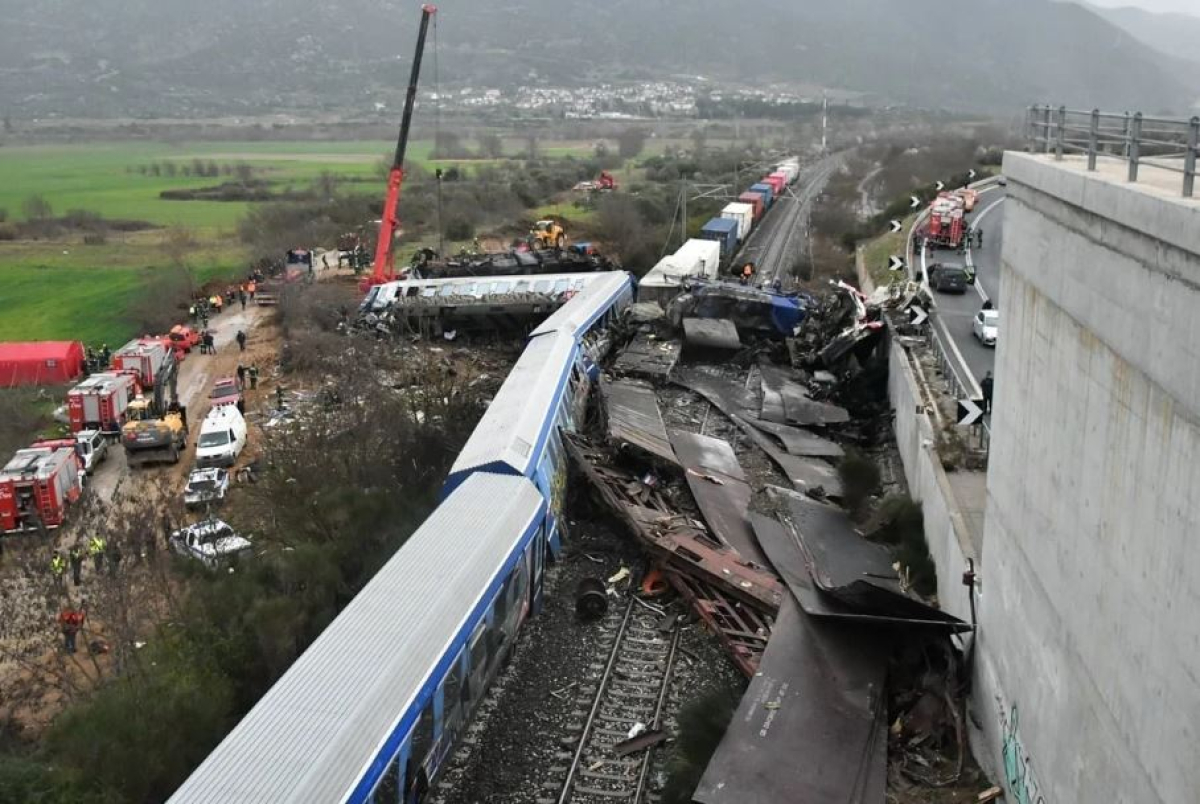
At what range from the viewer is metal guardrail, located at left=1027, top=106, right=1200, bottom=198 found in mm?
6988

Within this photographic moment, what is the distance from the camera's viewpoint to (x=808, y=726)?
11836 millimetres

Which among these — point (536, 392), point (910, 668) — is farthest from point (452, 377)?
point (910, 668)

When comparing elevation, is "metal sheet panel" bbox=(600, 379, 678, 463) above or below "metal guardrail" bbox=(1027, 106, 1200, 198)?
below

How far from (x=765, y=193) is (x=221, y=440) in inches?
1905

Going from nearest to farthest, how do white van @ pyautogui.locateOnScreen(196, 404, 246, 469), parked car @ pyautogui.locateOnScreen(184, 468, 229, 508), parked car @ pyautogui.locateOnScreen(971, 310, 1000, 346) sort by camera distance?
1. parked car @ pyautogui.locateOnScreen(184, 468, 229, 508)
2. white van @ pyautogui.locateOnScreen(196, 404, 246, 469)
3. parked car @ pyautogui.locateOnScreen(971, 310, 1000, 346)

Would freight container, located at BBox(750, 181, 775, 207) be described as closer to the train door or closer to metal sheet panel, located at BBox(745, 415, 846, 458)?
metal sheet panel, located at BBox(745, 415, 846, 458)

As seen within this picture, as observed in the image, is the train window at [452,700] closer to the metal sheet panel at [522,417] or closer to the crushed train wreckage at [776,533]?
the crushed train wreckage at [776,533]

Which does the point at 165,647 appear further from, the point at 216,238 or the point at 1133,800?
the point at 216,238

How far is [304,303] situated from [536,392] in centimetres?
2396

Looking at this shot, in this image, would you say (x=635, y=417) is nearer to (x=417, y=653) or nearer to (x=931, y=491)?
(x=931, y=491)

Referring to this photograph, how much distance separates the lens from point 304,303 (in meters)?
41.8

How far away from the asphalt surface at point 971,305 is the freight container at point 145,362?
2375 centimetres

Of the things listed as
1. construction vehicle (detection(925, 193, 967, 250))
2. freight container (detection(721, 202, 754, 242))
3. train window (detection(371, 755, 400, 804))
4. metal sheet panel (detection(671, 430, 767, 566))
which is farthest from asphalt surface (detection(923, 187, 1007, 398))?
freight container (detection(721, 202, 754, 242))

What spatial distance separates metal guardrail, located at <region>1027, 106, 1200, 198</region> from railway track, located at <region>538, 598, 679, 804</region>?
8.18 meters
